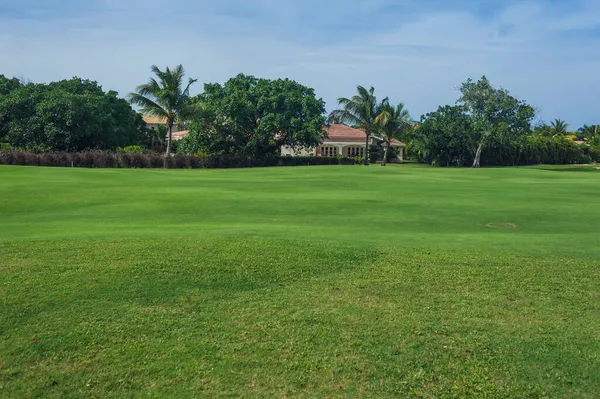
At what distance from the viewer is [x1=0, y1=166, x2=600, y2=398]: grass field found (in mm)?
5027

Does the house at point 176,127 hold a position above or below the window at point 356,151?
above

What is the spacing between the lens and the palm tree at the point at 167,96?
5609cm

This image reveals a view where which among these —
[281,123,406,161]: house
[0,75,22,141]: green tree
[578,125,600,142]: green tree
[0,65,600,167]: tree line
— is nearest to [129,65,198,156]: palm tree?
[0,65,600,167]: tree line

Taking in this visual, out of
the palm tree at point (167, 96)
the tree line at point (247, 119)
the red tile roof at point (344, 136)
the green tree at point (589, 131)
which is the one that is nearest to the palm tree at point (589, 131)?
the green tree at point (589, 131)

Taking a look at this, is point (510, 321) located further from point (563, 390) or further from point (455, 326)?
point (563, 390)

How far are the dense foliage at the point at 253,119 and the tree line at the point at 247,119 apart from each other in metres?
0.11

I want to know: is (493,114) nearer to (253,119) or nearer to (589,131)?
(253,119)

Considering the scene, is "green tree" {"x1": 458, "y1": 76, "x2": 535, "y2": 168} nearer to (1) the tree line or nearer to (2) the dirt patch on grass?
(1) the tree line

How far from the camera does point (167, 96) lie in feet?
183

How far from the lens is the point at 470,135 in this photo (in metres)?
73.0

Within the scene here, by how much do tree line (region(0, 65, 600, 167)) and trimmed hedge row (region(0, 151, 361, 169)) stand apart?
2333 millimetres

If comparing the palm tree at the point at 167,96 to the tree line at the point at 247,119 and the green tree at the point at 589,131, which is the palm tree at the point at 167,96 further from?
the green tree at the point at 589,131

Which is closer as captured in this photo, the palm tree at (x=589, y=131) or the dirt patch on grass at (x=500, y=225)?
the dirt patch on grass at (x=500, y=225)

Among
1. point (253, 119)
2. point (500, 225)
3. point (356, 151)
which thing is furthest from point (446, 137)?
point (500, 225)
